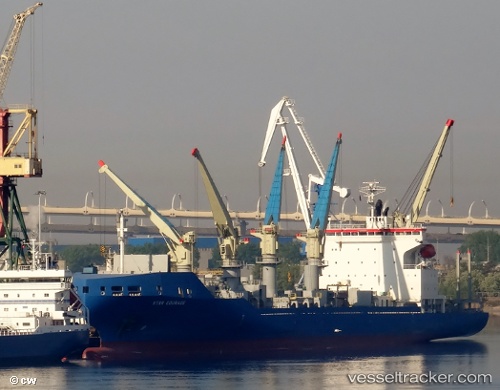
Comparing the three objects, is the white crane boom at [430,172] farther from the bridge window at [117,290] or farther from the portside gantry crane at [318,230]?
the bridge window at [117,290]

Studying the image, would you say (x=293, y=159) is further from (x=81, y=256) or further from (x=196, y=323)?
(x=81, y=256)

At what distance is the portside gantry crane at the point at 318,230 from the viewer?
7912 cm

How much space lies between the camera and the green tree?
159m

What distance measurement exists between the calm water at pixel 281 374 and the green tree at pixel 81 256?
9077cm

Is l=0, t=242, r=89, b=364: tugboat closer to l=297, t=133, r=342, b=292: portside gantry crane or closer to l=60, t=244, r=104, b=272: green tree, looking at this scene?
l=297, t=133, r=342, b=292: portside gantry crane

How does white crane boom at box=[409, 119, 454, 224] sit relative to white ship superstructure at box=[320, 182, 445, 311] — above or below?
above

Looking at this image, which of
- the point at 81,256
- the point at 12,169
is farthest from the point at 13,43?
the point at 81,256

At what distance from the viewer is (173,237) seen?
76188 mm

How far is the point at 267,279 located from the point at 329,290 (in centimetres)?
469

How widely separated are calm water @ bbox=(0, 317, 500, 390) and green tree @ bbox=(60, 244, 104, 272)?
298 feet

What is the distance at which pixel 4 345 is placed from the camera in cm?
6288

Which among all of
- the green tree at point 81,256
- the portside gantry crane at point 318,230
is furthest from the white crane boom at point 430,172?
the green tree at point 81,256

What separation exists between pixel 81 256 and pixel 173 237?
3466 inches

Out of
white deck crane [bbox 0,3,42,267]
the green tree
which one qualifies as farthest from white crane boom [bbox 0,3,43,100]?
the green tree
